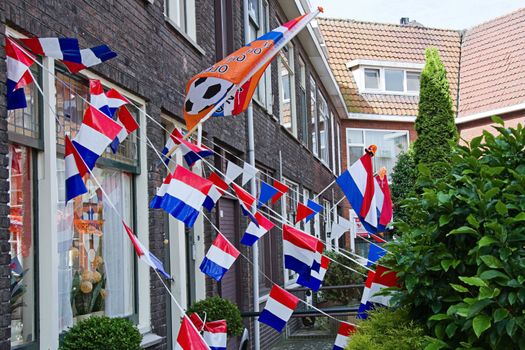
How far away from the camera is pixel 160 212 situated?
7270 millimetres

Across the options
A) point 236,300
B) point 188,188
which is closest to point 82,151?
point 188,188

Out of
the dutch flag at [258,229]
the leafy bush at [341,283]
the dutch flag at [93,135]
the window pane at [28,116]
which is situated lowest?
the leafy bush at [341,283]

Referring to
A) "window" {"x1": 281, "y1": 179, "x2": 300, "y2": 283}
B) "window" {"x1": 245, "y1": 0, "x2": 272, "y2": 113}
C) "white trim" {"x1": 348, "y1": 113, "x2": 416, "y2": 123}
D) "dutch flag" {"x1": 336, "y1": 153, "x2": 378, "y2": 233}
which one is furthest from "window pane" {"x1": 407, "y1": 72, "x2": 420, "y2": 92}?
"dutch flag" {"x1": 336, "y1": 153, "x2": 378, "y2": 233}

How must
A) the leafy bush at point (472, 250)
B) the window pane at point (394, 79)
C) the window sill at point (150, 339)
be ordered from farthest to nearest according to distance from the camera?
1. the window pane at point (394, 79)
2. the window sill at point (150, 339)
3. the leafy bush at point (472, 250)

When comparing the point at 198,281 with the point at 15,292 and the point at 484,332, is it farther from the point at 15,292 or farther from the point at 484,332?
the point at 484,332

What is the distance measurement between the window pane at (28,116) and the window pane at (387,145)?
25.9 metres

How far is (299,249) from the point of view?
19.9 ft

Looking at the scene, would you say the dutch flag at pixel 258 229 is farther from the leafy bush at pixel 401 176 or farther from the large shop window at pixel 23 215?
the leafy bush at pixel 401 176

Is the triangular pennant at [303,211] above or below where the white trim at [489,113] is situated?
below

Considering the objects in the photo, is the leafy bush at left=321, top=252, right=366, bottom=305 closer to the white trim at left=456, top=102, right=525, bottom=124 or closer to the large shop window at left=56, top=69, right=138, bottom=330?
the large shop window at left=56, top=69, right=138, bottom=330

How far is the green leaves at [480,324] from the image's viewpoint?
3.59m

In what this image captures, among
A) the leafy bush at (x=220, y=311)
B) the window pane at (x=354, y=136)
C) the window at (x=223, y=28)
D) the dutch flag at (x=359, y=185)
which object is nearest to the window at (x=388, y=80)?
the window pane at (x=354, y=136)

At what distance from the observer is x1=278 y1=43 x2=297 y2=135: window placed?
1612 cm

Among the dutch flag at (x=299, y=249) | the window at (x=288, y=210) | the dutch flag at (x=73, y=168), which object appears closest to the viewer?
the dutch flag at (x=73, y=168)
